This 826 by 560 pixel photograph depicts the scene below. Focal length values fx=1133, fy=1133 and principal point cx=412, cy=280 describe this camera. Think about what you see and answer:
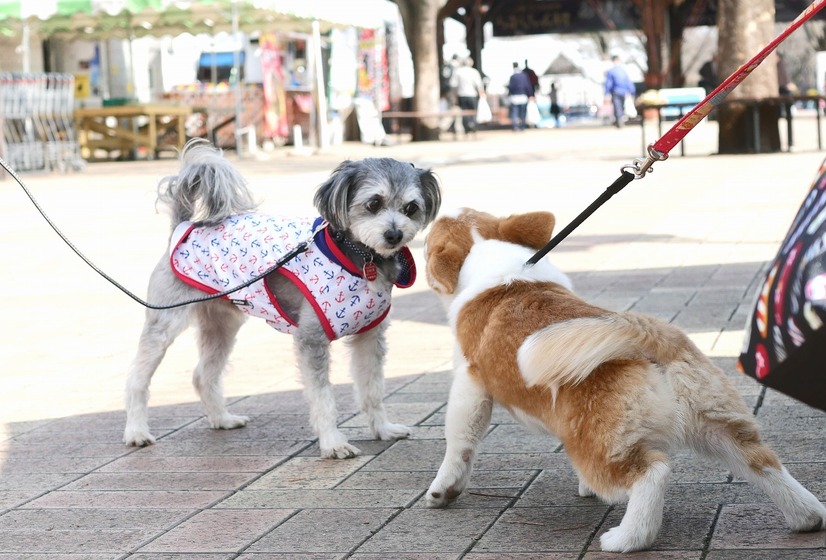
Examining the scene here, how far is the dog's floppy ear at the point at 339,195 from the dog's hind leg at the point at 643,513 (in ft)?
5.91

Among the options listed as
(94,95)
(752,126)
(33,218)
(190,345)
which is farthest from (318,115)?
(190,345)

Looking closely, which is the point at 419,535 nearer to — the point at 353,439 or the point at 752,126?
the point at 353,439

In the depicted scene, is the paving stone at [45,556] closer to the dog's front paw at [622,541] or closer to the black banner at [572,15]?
the dog's front paw at [622,541]

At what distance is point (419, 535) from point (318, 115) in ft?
78.8

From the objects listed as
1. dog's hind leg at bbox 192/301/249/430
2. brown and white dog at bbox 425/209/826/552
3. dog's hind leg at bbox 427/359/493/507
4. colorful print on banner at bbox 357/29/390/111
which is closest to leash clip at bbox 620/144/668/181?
brown and white dog at bbox 425/209/826/552

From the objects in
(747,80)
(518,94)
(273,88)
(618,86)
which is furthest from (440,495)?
(518,94)

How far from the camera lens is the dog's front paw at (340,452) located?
15.0ft

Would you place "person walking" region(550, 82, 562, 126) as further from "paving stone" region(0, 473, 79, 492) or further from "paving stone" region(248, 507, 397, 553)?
"paving stone" region(248, 507, 397, 553)

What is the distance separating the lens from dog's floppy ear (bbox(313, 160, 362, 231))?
4.49m

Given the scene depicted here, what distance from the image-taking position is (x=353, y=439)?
4926 mm

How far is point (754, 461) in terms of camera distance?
10.4ft

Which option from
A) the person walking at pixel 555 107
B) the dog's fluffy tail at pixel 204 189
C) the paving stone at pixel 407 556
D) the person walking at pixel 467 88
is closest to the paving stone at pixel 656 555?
the paving stone at pixel 407 556

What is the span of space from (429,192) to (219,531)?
1.67 meters

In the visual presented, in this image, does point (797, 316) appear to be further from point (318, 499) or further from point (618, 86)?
point (618, 86)
